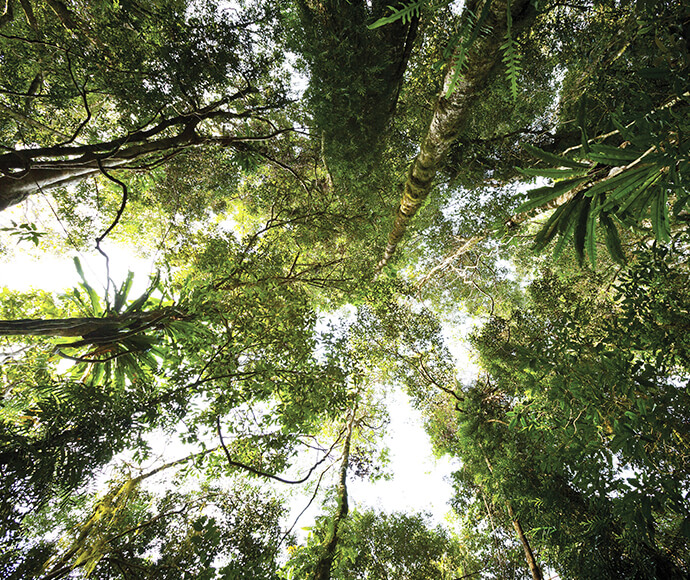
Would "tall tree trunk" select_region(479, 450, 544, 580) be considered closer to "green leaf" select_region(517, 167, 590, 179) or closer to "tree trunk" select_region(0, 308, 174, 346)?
"green leaf" select_region(517, 167, 590, 179)

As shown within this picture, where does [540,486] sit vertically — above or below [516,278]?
below

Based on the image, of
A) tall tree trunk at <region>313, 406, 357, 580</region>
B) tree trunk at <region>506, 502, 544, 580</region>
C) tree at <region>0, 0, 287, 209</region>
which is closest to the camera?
tree at <region>0, 0, 287, 209</region>

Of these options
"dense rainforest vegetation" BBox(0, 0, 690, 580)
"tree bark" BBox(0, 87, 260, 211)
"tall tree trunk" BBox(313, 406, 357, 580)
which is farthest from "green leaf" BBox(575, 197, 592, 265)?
"tall tree trunk" BBox(313, 406, 357, 580)

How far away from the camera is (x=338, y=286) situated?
194 inches

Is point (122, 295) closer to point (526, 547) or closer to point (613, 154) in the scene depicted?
point (613, 154)

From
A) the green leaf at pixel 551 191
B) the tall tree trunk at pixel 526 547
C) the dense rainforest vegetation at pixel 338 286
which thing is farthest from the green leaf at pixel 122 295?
the tall tree trunk at pixel 526 547

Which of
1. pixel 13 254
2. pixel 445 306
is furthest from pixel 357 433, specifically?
pixel 13 254

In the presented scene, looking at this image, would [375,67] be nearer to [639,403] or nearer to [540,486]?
[639,403]

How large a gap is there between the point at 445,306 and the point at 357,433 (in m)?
5.71

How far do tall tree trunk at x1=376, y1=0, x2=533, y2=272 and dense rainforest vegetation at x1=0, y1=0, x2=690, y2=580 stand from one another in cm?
3

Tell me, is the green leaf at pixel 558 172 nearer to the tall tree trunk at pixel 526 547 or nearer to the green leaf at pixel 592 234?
the green leaf at pixel 592 234

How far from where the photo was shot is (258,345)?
3643 millimetres

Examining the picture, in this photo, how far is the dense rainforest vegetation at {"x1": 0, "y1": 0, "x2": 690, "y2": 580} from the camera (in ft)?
6.74

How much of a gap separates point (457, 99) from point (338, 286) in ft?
10.4
